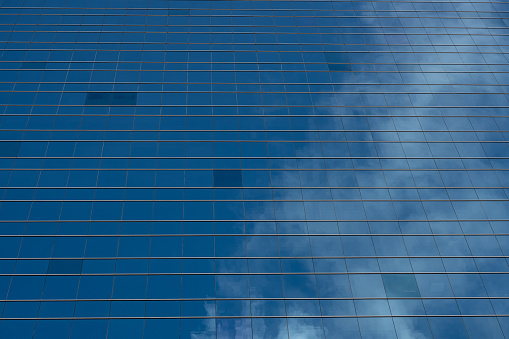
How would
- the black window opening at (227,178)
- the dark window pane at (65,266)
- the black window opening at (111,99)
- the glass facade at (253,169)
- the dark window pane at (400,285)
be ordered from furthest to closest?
1. the black window opening at (111,99)
2. the black window opening at (227,178)
3. the dark window pane at (400,285)
4. the dark window pane at (65,266)
5. the glass facade at (253,169)

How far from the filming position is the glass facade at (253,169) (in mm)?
29047

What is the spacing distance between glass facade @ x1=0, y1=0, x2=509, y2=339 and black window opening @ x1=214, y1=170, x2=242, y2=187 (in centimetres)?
20

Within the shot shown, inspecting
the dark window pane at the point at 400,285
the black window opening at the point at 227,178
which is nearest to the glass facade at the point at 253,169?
the dark window pane at the point at 400,285

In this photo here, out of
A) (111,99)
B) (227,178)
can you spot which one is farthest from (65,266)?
(111,99)

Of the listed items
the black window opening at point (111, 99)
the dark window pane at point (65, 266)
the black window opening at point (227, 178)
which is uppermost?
the black window opening at point (111, 99)

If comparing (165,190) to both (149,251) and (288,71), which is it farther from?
(288,71)

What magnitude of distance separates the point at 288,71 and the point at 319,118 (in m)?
6.70

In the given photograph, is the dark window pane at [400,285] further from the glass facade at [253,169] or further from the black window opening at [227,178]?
the black window opening at [227,178]

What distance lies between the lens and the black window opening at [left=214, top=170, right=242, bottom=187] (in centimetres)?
3390

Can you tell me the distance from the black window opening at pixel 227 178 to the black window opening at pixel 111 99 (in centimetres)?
1144

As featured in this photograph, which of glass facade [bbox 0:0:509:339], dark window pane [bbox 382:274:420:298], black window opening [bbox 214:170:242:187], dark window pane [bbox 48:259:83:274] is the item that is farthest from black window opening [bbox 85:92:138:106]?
dark window pane [bbox 382:274:420:298]

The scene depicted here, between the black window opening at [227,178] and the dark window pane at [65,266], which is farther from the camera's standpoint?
the black window opening at [227,178]

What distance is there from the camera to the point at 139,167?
3450 centimetres

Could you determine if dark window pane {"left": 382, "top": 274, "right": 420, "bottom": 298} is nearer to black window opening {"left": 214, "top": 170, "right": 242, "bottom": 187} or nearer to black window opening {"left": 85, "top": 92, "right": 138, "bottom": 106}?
black window opening {"left": 214, "top": 170, "right": 242, "bottom": 187}
